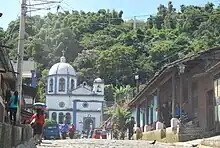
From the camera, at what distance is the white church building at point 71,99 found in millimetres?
90688

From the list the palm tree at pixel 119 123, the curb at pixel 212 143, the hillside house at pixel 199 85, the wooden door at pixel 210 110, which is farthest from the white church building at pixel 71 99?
the curb at pixel 212 143

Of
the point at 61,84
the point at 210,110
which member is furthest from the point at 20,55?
the point at 61,84

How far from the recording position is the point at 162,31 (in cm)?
9094

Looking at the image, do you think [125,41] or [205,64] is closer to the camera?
[205,64]

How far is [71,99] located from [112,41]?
16489 mm

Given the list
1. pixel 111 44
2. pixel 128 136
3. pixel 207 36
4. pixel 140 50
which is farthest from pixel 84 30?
pixel 128 136

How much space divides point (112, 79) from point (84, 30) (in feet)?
45.6

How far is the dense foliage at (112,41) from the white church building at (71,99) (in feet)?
12.6

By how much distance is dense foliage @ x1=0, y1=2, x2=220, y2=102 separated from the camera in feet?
257

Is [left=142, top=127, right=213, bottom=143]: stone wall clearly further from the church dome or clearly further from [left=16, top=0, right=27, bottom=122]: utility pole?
the church dome

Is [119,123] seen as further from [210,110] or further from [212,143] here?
[212,143]

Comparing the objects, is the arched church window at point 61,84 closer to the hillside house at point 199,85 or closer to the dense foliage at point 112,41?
the dense foliage at point 112,41

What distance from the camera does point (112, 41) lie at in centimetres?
9944

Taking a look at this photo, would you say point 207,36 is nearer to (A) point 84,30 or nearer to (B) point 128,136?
(B) point 128,136
